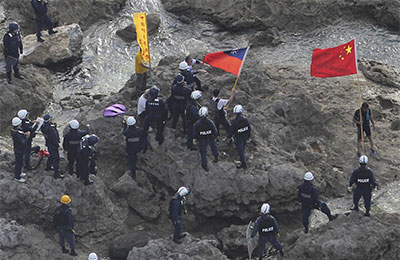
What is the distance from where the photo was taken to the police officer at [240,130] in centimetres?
1992

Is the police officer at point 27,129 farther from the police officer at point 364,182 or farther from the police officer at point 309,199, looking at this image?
the police officer at point 364,182

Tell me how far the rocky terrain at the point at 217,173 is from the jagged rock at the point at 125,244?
1.5 inches

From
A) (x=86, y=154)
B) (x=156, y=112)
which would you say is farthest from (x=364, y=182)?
(x=86, y=154)

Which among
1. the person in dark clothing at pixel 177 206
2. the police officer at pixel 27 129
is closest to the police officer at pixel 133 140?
the police officer at pixel 27 129

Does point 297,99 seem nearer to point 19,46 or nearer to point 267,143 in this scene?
point 267,143

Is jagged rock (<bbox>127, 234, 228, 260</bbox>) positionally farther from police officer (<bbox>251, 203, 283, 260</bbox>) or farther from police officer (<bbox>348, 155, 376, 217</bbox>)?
police officer (<bbox>348, 155, 376, 217</bbox>)

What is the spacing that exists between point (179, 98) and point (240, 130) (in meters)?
2.07

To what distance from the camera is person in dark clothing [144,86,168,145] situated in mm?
20422

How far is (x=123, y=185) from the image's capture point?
2080 centimetres

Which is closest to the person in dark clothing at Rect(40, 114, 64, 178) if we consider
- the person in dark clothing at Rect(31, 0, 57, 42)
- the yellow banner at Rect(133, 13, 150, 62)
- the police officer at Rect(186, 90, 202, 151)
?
the police officer at Rect(186, 90, 202, 151)

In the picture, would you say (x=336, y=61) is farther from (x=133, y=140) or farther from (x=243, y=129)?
(x=133, y=140)

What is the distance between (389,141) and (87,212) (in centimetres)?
992

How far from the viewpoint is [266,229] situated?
18109 mm

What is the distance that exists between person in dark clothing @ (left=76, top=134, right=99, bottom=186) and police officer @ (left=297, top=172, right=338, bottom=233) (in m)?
5.68
